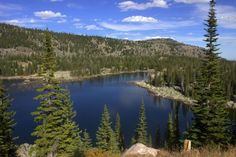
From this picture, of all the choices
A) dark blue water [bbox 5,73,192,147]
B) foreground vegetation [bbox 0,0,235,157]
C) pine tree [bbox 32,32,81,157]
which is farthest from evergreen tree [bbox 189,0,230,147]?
dark blue water [bbox 5,73,192,147]

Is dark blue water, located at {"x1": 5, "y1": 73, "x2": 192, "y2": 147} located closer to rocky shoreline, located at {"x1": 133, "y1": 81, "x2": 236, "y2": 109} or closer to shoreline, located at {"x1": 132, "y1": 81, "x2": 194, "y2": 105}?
shoreline, located at {"x1": 132, "y1": 81, "x2": 194, "y2": 105}

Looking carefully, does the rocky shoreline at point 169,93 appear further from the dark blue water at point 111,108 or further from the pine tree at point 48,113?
the pine tree at point 48,113

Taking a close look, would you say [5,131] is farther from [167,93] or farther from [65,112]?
[167,93]

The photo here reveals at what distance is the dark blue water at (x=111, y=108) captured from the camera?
86.6 meters

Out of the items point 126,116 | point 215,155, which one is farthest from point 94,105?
point 215,155

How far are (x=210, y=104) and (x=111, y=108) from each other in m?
78.8

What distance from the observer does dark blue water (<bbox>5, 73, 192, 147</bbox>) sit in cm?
8656

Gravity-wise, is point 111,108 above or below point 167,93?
below

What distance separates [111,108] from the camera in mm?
112750

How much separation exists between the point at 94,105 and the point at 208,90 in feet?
280

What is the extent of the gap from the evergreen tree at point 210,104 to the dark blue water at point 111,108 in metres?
41.7

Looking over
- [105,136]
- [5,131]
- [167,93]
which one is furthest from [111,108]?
[5,131]

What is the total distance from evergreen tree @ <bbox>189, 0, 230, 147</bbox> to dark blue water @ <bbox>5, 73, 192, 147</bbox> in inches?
1640

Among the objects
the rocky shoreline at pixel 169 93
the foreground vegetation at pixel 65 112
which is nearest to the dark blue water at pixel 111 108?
the rocky shoreline at pixel 169 93
